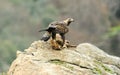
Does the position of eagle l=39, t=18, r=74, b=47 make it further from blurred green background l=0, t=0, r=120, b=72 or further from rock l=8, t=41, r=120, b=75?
blurred green background l=0, t=0, r=120, b=72

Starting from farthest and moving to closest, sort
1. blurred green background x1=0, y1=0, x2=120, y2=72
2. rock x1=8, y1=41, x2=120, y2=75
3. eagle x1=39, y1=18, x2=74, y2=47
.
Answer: blurred green background x1=0, y1=0, x2=120, y2=72
eagle x1=39, y1=18, x2=74, y2=47
rock x1=8, y1=41, x2=120, y2=75

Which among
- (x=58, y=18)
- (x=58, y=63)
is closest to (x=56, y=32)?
(x=58, y=63)

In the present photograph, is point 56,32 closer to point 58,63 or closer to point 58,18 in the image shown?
point 58,63

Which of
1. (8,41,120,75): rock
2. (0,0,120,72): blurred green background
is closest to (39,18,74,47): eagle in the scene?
(8,41,120,75): rock

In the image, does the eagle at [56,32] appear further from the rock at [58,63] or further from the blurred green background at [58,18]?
the blurred green background at [58,18]

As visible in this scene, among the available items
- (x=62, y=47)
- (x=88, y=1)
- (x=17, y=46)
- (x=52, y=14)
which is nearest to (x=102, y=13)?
(x=88, y=1)

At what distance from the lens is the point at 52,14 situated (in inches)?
2869

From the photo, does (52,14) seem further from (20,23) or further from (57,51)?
(57,51)

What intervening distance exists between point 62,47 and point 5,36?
53.2 metres

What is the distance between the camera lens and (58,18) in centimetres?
6538

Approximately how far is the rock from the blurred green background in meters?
40.5

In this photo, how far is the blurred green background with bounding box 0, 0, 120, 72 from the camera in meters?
60.8

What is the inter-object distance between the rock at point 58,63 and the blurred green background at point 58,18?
4048 centimetres

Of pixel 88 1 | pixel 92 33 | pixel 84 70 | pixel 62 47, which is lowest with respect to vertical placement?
pixel 84 70
